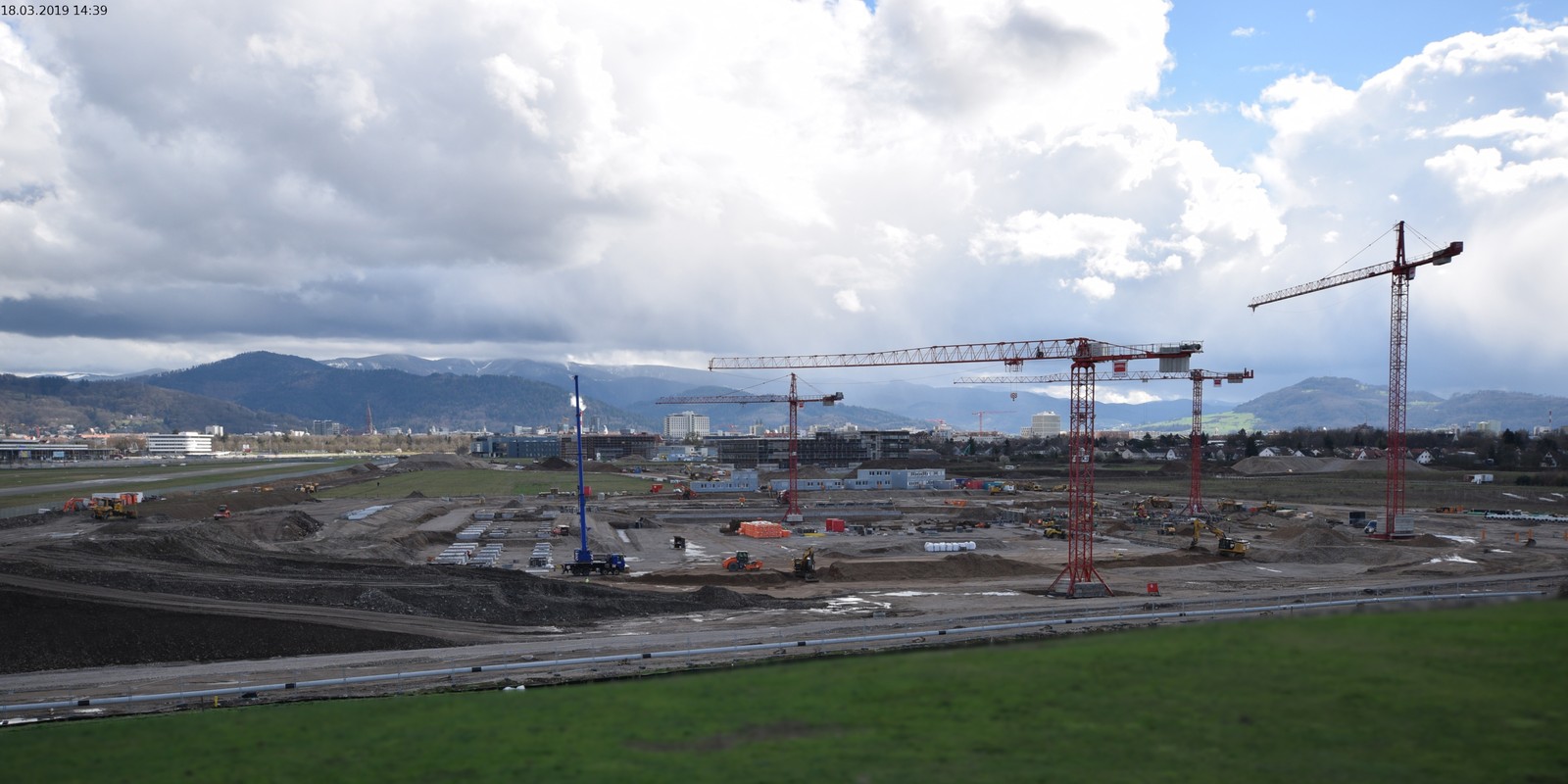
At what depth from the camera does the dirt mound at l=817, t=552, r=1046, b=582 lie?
52.6m

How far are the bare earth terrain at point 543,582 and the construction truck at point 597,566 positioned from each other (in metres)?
2.10

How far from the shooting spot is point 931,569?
53969 millimetres

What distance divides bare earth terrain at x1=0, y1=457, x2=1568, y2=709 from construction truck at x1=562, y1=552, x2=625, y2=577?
6.88 ft

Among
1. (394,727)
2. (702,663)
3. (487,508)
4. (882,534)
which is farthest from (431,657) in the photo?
(487,508)

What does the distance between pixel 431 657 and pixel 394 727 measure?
13.0m

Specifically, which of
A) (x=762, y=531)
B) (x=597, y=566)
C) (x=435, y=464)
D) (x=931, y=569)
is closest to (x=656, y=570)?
(x=597, y=566)

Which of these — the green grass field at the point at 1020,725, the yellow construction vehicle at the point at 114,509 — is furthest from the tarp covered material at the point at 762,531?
the green grass field at the point at 1020,725

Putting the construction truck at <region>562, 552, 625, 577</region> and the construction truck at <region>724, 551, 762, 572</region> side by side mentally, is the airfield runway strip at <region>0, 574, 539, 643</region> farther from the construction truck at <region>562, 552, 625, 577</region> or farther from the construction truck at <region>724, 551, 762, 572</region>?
the construction truck at <region>724, 551, 762, 572</region>

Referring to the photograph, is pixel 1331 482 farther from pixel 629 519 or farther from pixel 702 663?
pixel 702 663

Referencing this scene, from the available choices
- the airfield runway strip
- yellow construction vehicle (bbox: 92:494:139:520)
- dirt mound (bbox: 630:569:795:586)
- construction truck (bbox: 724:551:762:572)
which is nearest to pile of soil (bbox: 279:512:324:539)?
yellow construction vehicle (bbox: 92:494:139:520)

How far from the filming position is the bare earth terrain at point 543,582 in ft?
97.0

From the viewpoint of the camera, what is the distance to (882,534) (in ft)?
251

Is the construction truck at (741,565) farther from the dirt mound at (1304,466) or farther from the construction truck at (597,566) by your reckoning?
the dirt mound at (1304,466)

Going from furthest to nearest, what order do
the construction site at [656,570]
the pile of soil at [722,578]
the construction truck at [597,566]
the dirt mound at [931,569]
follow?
the dirt mound at [931,569] < the construction truck at [597,566] < the pile of soil at [722,578] < the construction site at [656,570]
